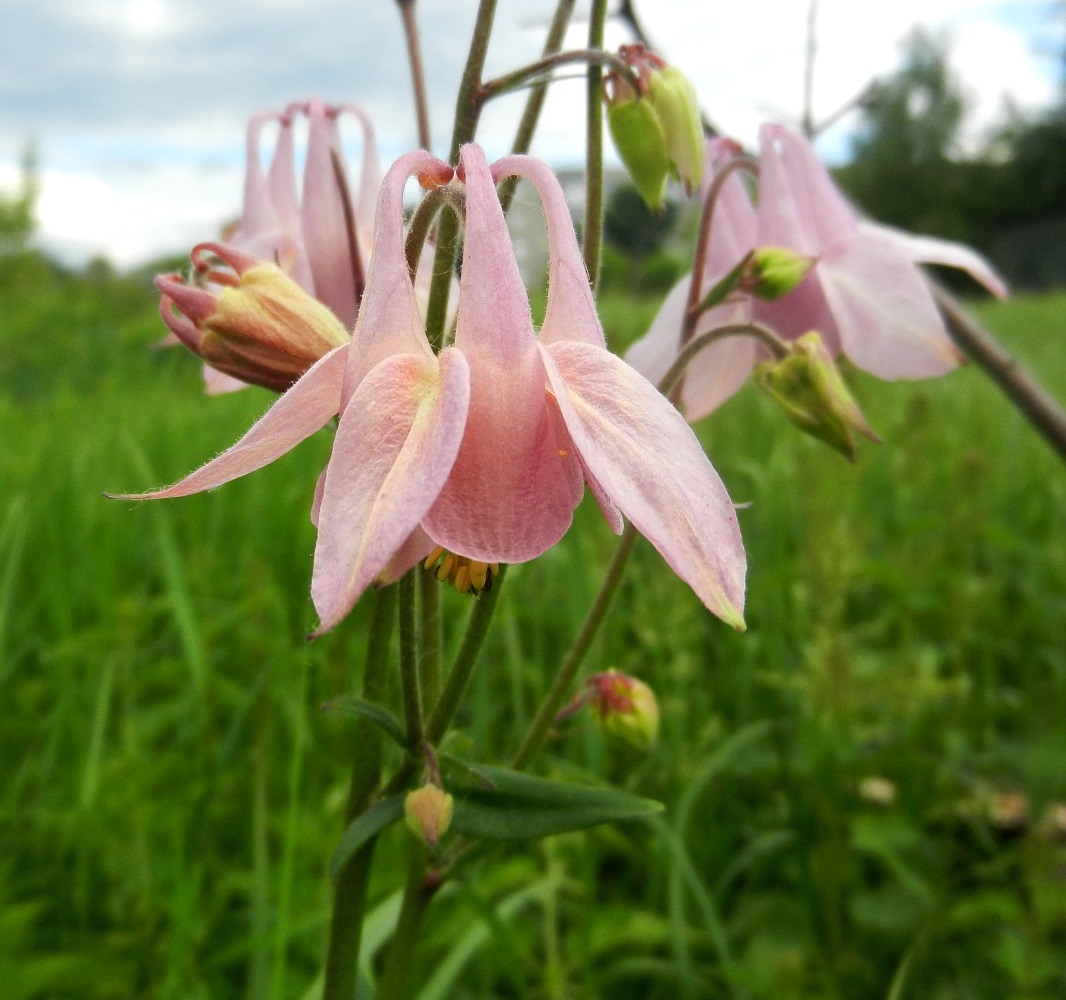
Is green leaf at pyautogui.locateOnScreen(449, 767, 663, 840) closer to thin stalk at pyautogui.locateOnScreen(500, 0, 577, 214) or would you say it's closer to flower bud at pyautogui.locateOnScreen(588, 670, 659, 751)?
flower bud at pyautogui.locateOnScreen(588, 670, 659, 751)

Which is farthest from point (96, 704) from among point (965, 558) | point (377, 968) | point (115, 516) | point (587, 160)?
point (965, 558)

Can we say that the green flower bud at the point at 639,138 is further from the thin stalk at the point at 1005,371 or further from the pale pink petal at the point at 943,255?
the thin stalk at the point at 1005,371

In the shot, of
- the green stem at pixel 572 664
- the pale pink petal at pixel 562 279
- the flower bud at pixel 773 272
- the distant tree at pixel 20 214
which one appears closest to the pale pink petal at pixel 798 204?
the flower bud at pixel 773 272

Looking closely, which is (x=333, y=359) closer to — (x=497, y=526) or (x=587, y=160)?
(x=497, y=526)

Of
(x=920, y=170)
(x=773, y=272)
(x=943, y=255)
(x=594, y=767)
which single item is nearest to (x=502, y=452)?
(x=773, y=272)

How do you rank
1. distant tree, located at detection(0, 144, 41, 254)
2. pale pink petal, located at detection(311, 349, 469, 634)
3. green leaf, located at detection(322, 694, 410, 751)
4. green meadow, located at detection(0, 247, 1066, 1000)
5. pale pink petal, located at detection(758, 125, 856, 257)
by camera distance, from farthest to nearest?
distant tree, located at detection(0, 144, 41, 254) < green meadow, located at detection(0, 247, 1066, 1000) < pale pink petal, located at detection(758, 125, 856, 257) < green leaf, located at detection(322, 694, 410, 751) < pale pink petal, located at detection(311, 349, 469, 634)

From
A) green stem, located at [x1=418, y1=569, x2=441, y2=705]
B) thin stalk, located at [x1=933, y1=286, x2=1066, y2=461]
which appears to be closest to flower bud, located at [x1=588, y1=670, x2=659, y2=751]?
green stem, located at [x1=418, y1=569, x2=441, y2=705]
